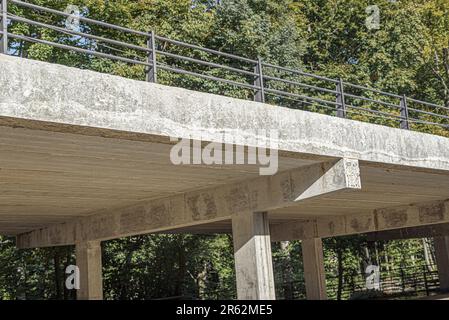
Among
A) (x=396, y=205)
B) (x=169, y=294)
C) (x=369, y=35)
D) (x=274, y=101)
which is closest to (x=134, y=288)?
(x=169, y=294)

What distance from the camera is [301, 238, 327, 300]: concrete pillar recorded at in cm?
2170

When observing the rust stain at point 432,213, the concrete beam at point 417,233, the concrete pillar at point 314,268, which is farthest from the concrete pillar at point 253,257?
the concrete beam at point 417,233

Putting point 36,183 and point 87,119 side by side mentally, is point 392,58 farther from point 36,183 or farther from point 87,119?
point 87,119

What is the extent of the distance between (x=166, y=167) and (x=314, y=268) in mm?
12829

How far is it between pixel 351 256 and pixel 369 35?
12209 millimetres

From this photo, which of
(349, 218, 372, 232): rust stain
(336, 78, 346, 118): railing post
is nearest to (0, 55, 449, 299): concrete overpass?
(336, 78, 346, 118): railing post

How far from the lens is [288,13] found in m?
33.5

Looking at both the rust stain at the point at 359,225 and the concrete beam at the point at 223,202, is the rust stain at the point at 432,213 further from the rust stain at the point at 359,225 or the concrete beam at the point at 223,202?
the concrete beam at the point at 223,202

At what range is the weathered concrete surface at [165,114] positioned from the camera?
6965mm

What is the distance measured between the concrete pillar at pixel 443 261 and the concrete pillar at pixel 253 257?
17.8 metres

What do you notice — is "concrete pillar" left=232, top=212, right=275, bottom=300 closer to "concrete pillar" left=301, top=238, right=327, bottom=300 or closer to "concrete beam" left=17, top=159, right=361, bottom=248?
"concrete beam" left=17, top=159, right=361, bottom=248

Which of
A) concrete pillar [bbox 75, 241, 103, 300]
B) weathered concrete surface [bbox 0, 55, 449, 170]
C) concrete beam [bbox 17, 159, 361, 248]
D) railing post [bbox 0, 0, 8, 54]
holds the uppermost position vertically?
railing post [bbox 0, 0, 8, 54]

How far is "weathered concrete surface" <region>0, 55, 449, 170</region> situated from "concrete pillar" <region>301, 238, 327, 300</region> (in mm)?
10413

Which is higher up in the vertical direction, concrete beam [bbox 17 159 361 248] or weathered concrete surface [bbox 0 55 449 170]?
weathered concrete surface [bbox 0 55 449 170]
